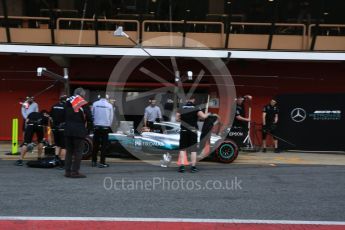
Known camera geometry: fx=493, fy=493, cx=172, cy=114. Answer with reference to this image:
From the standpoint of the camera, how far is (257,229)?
586 cm

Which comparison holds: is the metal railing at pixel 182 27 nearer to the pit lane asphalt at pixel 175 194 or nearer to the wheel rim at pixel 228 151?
the wheel rim at pixel 228 151

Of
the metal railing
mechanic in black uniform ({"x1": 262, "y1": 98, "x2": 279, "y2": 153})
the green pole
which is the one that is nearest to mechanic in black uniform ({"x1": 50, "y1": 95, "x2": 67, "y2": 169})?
the green pole

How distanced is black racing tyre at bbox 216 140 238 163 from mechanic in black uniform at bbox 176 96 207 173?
1.64 m

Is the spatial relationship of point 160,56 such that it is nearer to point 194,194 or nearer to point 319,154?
point 319,154

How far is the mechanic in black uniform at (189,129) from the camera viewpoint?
406 inches

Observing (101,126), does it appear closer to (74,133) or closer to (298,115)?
(74,133)

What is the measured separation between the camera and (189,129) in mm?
10383

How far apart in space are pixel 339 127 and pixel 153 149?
21.4 feet

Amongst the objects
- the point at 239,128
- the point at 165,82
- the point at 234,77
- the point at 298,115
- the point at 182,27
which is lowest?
the point at 239,128

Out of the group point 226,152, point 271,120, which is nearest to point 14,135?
point 226,152

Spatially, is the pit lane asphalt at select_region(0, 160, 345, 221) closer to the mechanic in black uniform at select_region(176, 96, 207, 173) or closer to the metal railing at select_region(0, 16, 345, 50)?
the mechanic in black uniform at select_region(176, 96, 207, 173)

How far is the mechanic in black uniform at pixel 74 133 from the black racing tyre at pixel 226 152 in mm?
3657

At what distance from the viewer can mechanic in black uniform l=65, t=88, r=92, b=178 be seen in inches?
373

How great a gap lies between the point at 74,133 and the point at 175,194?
104 inches
